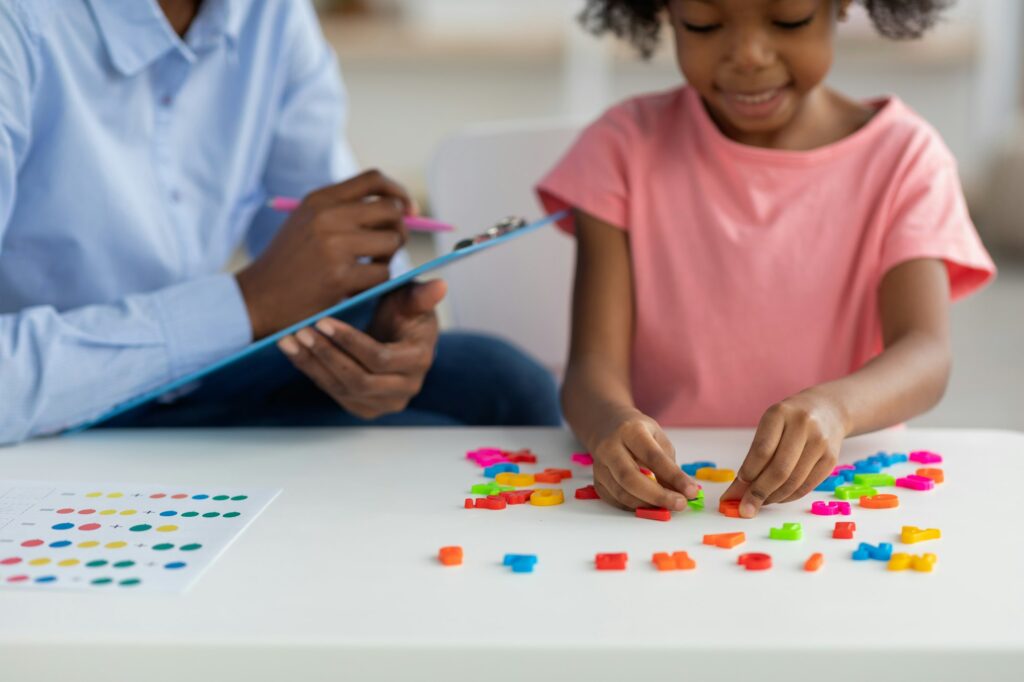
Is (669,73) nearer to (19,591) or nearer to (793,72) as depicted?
(793,72)

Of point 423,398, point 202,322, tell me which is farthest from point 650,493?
point 423,398

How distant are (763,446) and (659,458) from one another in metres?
0.07

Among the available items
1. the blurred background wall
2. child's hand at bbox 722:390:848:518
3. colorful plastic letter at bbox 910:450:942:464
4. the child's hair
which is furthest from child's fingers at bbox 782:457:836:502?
the blurred background wall

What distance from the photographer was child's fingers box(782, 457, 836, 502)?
773mm

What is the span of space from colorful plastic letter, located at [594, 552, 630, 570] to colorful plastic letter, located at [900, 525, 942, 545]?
0.57 ft

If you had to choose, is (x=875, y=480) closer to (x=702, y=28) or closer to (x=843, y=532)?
(x=843, y=532)

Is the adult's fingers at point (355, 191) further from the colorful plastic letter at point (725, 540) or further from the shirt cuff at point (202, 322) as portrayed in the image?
the colorful plastic letter at point (725, 540)

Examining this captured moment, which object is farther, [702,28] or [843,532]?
[702,28]

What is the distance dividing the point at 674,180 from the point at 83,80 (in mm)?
603

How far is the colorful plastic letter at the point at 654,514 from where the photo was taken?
738 mm

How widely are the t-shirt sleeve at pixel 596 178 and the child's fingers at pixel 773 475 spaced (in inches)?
19.7

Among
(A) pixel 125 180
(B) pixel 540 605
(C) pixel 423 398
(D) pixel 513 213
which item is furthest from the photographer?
(D) pixel 513 213

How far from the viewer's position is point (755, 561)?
642 mm

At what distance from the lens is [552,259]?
1.52m
